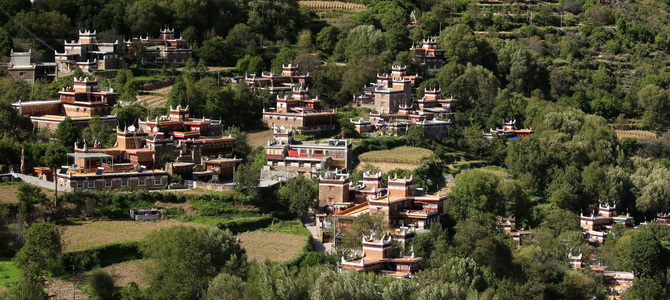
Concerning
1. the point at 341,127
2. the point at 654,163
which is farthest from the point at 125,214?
the point at 654,163

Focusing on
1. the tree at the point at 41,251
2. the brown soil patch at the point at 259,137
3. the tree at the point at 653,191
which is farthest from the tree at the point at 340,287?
the tree at the point at 653,191

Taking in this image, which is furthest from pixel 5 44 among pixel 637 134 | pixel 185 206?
pixel 637 134

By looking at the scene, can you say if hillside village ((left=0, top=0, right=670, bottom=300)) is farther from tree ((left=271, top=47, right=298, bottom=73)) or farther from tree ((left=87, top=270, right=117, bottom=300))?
tree ((left=271, top=47, right=298, bottom=73))

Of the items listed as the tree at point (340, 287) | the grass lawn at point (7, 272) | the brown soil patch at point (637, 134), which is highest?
the brown soil patch at point (637, 134)

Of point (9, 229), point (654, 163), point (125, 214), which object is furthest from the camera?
point (654, 163)

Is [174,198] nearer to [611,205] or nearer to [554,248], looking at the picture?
[554,248]

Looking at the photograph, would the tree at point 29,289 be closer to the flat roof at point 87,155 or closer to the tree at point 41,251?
the tree at point 41,251

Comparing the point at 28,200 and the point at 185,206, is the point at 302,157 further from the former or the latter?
the point at 28,200
